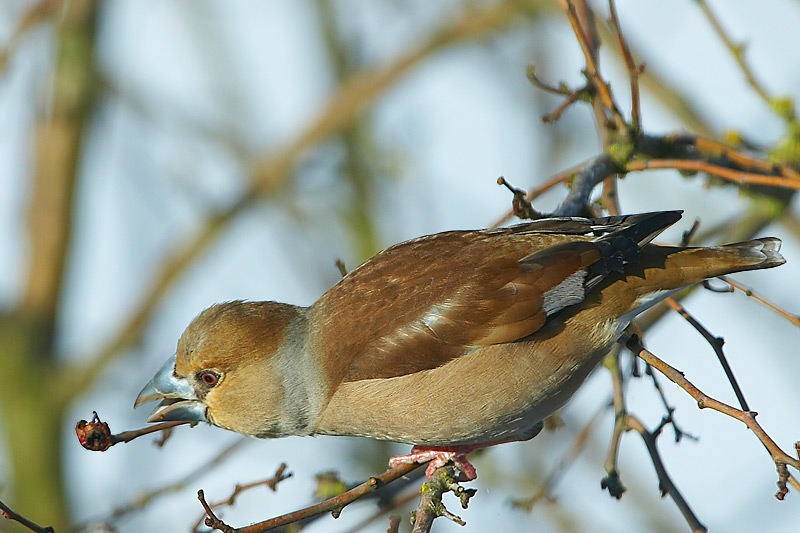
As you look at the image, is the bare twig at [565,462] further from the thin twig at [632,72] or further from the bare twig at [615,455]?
the thin twig at [632,72]

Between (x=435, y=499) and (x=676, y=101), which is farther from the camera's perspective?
(x=676, y=101)

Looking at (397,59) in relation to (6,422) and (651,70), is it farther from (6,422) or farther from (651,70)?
(6,422)

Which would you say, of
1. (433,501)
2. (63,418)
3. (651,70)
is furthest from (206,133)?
(433,501)

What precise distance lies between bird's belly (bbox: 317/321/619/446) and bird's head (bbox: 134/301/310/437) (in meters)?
0.44

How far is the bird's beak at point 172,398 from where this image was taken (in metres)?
4.51

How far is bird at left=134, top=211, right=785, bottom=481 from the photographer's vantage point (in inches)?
167

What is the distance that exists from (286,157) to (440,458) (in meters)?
5.56

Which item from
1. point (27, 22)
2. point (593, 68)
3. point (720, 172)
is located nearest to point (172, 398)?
point (593, 68)

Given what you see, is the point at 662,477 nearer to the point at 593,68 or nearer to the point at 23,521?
the point at 593,68

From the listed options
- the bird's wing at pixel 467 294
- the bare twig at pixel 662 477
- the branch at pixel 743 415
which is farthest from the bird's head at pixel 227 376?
the branch at pixel 743 415

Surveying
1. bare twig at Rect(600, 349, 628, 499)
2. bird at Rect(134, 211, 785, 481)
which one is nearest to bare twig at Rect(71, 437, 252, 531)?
bird at Rect(134, 211, 785, 481)

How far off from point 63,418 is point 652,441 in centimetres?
815

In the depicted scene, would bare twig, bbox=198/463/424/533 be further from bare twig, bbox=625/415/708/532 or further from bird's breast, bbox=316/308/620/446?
bare twig, bbox=625/415/708/532

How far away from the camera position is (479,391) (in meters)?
4.19
